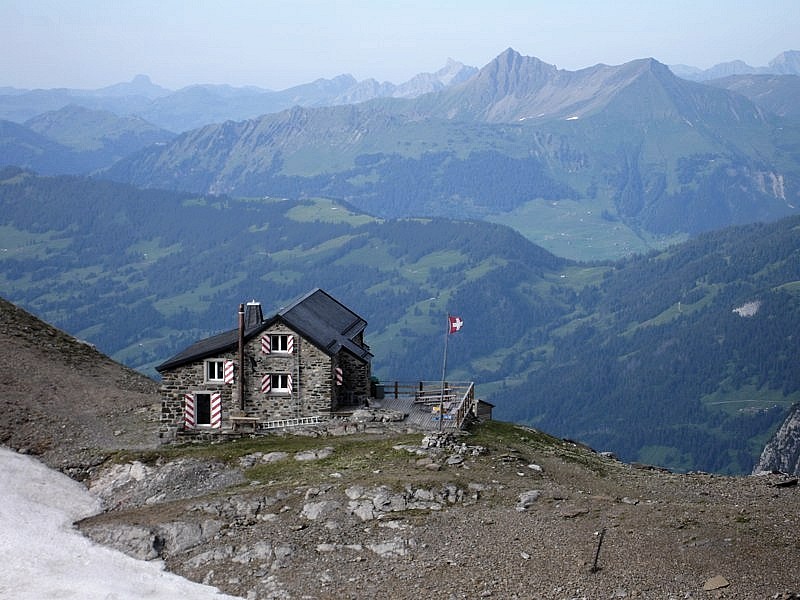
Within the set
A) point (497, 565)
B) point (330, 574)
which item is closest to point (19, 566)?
point (330, 574)

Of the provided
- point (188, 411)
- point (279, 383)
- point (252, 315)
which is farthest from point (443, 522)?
point (252, 315)

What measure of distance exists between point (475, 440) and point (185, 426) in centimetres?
1865

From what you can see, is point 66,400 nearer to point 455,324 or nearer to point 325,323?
point 325,323

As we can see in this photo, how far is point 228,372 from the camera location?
64188 millimetres

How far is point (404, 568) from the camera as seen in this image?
41062 millimetres

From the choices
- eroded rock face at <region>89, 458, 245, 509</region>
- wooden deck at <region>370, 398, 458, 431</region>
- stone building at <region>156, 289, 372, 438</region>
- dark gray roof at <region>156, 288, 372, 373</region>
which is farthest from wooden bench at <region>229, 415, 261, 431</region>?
eroded rock face at <region>89, 458, 245, 509</region>

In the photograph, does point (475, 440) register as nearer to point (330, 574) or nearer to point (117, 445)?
point (330, 574)

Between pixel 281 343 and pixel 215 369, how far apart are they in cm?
433

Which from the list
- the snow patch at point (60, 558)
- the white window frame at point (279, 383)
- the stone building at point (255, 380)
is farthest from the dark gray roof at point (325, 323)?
the snow patch at point (60, 558)

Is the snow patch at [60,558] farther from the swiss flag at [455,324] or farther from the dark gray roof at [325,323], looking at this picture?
the swiss flag at [455,324]

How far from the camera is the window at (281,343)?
2539 inches

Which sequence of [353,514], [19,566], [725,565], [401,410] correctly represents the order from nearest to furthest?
[725,565], [19,566], [353,514], [401,410]

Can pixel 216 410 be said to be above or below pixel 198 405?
below

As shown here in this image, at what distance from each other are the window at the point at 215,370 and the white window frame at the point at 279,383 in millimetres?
3034
